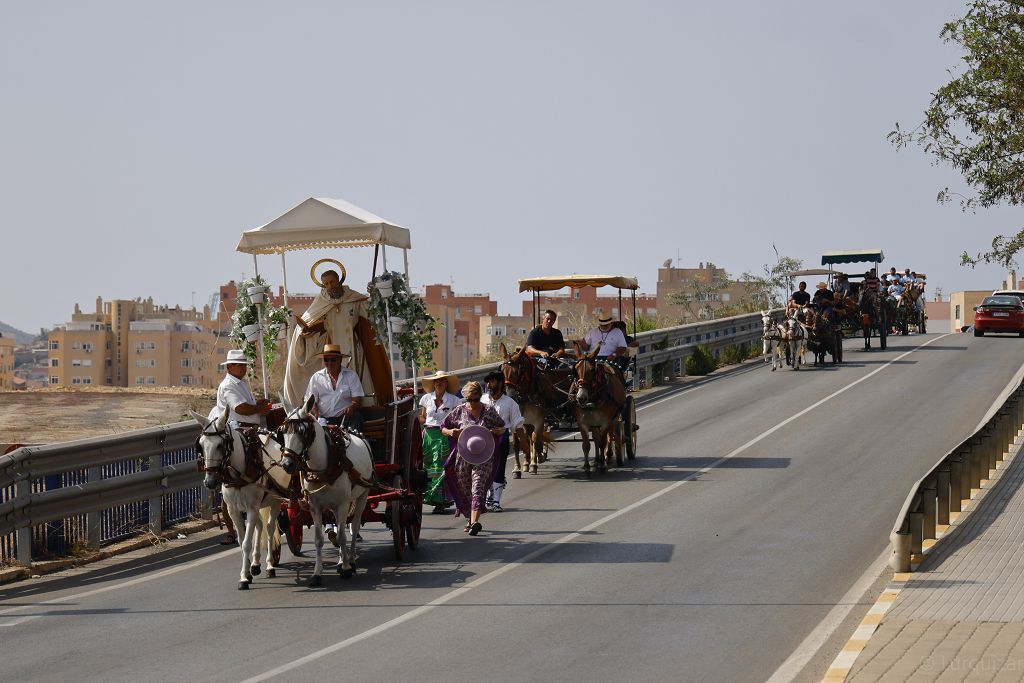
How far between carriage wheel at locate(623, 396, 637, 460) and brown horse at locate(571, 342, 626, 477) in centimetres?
74

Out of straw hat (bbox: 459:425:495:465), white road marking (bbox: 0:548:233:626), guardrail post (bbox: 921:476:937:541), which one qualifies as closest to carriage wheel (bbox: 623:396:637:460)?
straw hat (bbox: 459:425:495:465)

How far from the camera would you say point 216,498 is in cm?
1930

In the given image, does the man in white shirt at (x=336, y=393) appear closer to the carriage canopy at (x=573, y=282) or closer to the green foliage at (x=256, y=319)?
the green foliage at (x=256, y=319)

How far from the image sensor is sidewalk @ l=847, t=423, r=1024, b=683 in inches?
419

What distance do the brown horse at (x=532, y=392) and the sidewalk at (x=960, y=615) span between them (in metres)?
7.70

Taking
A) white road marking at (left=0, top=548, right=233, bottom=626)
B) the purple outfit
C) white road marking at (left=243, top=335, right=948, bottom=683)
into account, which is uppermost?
the purple outfit

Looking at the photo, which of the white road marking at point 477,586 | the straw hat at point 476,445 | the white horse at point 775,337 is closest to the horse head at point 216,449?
the white road marking at point 477,586

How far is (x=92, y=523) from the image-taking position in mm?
17047

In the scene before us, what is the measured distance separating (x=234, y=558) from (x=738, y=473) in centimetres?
924

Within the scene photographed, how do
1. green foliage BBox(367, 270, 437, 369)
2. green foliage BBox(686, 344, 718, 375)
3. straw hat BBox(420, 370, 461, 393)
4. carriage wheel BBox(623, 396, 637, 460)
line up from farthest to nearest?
green foliage BBox(686, 344, 718, 375) → carriage wheel BBox(623, 396, 637, 460) → straw hat BBox(420, 370, 461, 393) → green foliage BBox(367, 270, 437, 369)

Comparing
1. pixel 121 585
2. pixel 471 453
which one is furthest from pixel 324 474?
pixel 471 453

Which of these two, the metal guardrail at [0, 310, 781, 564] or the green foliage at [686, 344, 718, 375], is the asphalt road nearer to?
the metal guardrail at [0, 310, 781, 564]

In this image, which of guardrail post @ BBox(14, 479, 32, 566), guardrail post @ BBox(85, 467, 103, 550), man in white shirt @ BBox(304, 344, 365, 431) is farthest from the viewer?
guardrail post @ BBox(85, 467, 103, 550)

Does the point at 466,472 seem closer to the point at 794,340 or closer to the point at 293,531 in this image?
the point at 293,531
